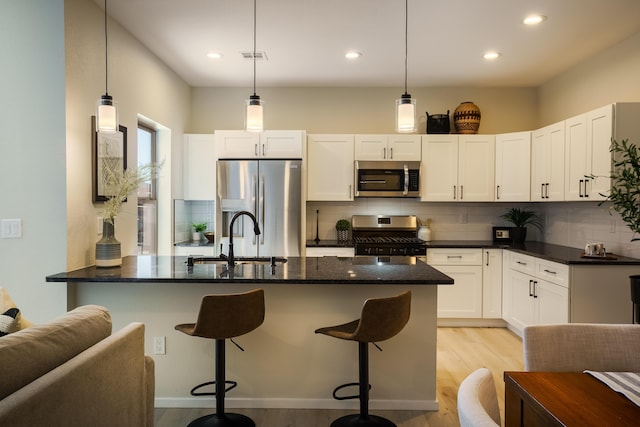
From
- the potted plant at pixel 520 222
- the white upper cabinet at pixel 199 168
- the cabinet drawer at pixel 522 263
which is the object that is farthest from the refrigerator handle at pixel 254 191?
the potted plant at pixel 520 222

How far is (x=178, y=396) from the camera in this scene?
277cm

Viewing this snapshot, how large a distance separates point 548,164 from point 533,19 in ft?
5.17

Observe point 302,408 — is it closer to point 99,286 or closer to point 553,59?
point 99,286

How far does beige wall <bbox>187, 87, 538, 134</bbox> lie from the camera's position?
17.1 ft

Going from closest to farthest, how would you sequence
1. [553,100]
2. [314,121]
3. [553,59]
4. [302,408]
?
[302,408] → [553,59] → [553,100] → [314,121]

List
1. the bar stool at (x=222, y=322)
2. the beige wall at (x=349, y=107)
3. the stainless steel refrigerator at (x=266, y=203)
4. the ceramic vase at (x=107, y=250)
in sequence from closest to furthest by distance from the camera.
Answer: the bar stool at (x=222, y=322) < the ceramic vase at (x=107, y=250) < the stainless steel refrigerator at (x=266, y=203) < the beige wall at (x=349, y=107)

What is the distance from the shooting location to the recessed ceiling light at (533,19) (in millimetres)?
3206

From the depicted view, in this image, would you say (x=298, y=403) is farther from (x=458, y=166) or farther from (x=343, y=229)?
(x=458, y=166)

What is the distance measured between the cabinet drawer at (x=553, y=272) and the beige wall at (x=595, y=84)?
4.96 feet

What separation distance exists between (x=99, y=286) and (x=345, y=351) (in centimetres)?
165

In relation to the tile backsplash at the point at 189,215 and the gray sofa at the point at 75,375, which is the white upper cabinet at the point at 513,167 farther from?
the gray sofa at the point at 75,375

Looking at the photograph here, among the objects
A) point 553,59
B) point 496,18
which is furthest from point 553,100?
point 496,18

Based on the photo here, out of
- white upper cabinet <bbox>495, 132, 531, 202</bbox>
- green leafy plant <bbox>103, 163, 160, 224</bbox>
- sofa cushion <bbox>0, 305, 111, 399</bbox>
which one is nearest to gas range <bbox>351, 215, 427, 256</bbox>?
white upper cabinet <bbox>495, 132, 531, 202</bbox>

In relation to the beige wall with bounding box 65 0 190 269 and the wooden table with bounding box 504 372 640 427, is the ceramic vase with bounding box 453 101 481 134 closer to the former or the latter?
the beige wall with bounding box 65 0 190 269
